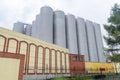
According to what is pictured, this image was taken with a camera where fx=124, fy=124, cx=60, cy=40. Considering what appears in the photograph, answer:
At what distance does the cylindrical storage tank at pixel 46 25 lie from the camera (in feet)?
129

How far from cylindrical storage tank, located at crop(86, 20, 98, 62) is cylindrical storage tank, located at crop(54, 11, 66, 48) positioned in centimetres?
1202

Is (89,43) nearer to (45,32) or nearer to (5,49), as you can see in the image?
(45,32)

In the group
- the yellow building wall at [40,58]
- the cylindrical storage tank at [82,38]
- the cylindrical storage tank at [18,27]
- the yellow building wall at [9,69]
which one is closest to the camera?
the yellow building wall at [9,69]

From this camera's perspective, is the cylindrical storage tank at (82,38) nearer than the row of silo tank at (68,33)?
No

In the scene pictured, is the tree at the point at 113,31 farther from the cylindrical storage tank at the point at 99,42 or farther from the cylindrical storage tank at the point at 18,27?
the cylindrical storage tank at the point at 18,27

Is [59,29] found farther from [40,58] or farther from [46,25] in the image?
[40,58]

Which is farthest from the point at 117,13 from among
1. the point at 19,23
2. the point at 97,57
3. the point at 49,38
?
the point at 19,23

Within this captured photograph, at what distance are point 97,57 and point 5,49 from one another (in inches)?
1563

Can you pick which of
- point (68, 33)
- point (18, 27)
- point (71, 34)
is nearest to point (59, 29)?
point (68, 33)

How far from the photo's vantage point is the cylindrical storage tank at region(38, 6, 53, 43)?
3931 centimetres

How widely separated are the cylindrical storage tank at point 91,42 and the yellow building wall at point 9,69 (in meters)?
39.6

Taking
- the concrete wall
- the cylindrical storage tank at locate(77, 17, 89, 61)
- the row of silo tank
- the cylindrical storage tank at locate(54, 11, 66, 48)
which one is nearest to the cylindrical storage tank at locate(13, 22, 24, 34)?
the concrete wall

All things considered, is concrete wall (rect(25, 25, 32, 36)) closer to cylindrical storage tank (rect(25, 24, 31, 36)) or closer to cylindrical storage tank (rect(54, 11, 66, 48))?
cylindrical storage tank (rect(25, 24, 31, 36))

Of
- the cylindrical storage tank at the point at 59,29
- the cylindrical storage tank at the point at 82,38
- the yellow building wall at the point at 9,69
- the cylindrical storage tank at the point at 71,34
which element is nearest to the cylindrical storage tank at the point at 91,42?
the cylindrical storage tank at the point at 82,38
